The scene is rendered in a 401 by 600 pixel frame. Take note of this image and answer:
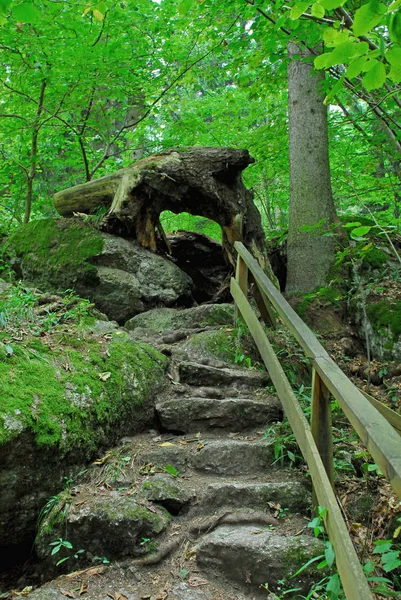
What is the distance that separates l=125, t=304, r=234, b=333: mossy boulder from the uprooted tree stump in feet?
4.31

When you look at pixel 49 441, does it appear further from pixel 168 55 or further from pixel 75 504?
pixel 168 55

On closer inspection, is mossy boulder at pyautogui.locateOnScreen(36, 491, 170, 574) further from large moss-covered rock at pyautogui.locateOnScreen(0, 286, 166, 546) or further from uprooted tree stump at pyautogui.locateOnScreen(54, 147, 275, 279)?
uprooted tree stump at pyautogui.locateOnScreen(54, 147, 275, 279)

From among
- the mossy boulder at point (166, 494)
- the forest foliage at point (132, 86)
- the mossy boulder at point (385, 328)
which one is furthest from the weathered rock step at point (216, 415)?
the forest foliage at point (132, 86)

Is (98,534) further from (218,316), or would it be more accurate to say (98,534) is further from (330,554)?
(218,316)

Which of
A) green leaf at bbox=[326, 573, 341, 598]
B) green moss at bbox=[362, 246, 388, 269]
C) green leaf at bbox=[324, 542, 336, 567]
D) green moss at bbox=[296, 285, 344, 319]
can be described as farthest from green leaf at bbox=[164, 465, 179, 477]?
green moss at bbox=[362, 246, 388, 269]

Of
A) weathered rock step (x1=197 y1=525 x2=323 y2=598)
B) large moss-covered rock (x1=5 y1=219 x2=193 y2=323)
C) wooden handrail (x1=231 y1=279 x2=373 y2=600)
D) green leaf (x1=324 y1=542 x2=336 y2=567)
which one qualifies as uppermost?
large moss-covered rock (x1=5 y1=219 x2=193 y2=323)

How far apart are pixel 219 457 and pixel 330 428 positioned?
3.66 feet

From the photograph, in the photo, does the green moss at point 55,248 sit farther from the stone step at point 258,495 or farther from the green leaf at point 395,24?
the green leaf at point 395,24

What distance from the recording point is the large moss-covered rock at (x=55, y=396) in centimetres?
293

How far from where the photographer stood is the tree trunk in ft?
24.4

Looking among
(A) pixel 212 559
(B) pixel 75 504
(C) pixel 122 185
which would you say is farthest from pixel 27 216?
(A) pixel 212 559

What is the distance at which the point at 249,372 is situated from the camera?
483 centimetres

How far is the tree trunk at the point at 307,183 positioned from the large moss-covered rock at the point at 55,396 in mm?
3516

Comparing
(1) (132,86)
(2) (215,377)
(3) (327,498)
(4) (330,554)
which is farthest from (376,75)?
(1) (132,86)
